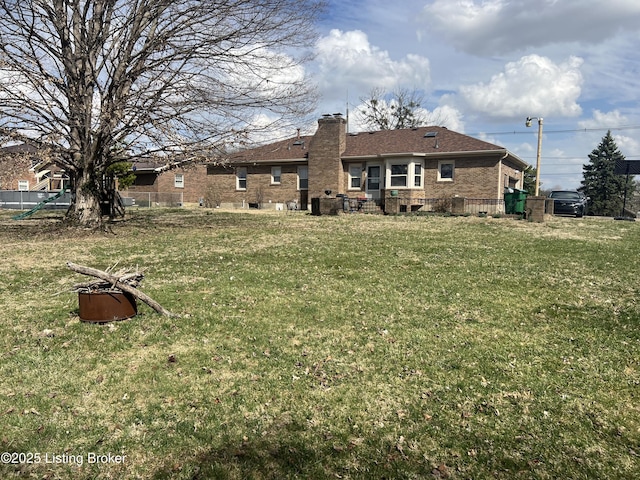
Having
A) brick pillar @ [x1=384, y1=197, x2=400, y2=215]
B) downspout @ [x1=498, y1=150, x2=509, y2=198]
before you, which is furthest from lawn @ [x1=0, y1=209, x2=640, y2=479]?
downspout @ [x1=498, y1=150, x2=509, y2=198]

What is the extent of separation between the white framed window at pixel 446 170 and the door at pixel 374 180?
346 cm

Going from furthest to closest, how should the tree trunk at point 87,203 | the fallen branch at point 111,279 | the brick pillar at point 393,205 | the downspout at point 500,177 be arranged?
the downspout at point 500,177, the brick pillar at point 393,205, the tree trunk at point 87,203, the fallen branch at point 111,279

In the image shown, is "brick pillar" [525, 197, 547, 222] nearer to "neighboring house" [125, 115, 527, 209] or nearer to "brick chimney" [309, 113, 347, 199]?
"neighboring house" [125, 115, 527, 209]

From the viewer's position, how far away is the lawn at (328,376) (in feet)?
9.39

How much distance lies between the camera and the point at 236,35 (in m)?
13.5

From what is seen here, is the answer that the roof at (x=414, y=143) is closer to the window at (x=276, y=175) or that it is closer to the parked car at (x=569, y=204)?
the window at (x=276, y=175)

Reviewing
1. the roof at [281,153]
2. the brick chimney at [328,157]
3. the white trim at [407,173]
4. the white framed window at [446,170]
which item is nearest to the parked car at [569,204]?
the white framed window at [446,170]

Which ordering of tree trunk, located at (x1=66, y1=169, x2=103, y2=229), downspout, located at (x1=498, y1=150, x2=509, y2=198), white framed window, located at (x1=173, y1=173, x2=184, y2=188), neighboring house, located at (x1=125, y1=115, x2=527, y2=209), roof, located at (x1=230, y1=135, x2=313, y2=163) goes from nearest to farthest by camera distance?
tree trunk, located at (x1=66, y1=169, x2=103, y2=229) < downspout, located at (x1=498, y1=150, x2=509, y2=198) < neighboring house, located at (x1=125, y1=115, x2=527, y2=209) < roof, located at (x1=230, y1=135, x2=313, y2=163) < white framed window, located at (x1=173, y1=173, x2=184, y2=188)

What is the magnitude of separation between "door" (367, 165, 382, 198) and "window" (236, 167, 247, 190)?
8.80m

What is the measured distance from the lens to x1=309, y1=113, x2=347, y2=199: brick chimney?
26500 mm

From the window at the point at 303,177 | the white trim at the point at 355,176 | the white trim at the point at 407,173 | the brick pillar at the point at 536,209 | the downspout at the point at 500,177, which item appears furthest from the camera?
the window at the point at 303,177

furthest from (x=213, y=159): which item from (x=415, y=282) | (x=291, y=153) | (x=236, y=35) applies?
(x=291, y=153)

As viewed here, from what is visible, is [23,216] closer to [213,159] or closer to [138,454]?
[213,159]

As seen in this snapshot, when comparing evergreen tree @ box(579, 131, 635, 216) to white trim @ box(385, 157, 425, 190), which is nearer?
white trim @ box(385, 157, 425, 190)
